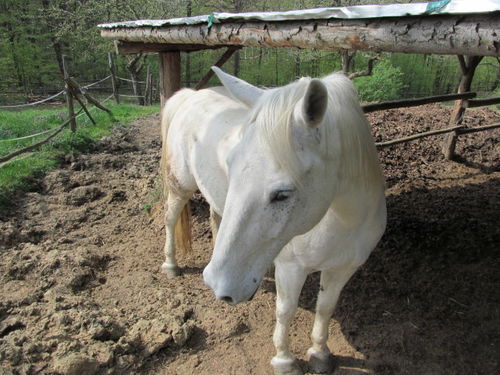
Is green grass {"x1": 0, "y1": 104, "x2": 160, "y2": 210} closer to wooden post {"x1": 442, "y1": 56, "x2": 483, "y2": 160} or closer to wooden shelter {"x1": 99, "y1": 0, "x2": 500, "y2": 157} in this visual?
wooden shelter {"x1": 99, "y1": 0, "x2": 500, "y2": 157}

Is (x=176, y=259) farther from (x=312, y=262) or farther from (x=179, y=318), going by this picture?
(x=312, y=262)

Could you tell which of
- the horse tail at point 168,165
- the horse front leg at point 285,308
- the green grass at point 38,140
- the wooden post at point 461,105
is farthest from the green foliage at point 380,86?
the horse front leg at point 285,308

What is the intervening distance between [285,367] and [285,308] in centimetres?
50

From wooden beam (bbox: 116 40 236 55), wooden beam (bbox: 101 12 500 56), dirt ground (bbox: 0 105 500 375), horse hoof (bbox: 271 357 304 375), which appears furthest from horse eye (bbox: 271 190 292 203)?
wooden beam (bbox: 116 40 236 55)

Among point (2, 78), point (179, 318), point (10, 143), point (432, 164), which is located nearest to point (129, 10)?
point (2, 78)

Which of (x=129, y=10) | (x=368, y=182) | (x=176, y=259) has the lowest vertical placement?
(x=176, y=259)

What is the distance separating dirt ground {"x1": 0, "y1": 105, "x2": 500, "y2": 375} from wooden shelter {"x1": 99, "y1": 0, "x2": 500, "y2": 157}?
2.14m

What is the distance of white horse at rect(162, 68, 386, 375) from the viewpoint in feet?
4.22

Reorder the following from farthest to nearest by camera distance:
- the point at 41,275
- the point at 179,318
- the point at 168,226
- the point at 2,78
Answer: the point at 2,78 → the point at 168,226 → the point at 41,275 → the point at 179,318

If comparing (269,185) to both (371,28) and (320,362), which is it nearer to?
(371,28)

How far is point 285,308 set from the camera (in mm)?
2256

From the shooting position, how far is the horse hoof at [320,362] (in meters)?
2.47

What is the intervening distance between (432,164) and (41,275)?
5615 mm

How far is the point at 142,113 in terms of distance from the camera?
11656 mm
